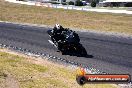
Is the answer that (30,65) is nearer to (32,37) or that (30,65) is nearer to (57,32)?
(57,32)

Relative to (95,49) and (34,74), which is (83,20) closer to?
(95,49)

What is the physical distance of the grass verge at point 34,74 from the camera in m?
13.0

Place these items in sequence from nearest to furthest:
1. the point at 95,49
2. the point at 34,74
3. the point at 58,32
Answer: the point at 34,74 → the point at 58,32 → the point at 95,49

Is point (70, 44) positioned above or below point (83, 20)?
above

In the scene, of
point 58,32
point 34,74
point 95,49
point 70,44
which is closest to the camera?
point 34,74

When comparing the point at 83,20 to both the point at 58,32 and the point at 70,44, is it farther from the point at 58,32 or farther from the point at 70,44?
the point at 70,44

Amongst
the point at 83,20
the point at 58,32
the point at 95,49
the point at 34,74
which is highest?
the point at 58,32

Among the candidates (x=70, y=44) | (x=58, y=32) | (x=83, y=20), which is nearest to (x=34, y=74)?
(x=70, y=44)

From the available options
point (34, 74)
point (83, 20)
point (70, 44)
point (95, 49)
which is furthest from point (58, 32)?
point (83, 20)

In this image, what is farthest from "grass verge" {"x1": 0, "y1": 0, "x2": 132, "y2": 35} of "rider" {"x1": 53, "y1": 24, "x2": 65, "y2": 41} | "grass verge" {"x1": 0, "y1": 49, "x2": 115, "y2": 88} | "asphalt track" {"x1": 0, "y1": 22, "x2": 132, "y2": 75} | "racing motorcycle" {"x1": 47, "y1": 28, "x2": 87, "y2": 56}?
"grass verge" {"x1": 0, "y1": 49, "x2": 115, "y2": 88}

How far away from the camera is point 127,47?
23.9 metres

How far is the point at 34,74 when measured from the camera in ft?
48.0

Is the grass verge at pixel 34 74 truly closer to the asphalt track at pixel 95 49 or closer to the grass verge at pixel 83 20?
the asphalt track at pixel 95 49

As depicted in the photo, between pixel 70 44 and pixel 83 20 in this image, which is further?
pixel 83 20
